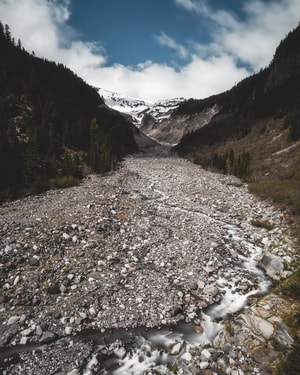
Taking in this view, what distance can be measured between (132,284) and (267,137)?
46.9 m

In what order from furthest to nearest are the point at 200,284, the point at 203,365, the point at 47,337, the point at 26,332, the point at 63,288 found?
the point at 200,284 < the point at 63,288 < the point at 26,332 < the point at 47,337 < the point at 203,365

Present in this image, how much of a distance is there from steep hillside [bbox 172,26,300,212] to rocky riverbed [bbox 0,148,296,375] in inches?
338

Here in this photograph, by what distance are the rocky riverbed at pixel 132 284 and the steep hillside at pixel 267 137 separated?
8.57 meters

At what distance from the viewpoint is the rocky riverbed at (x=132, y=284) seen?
23.2 feet

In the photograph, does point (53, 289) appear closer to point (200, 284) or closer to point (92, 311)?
point (92, 311)

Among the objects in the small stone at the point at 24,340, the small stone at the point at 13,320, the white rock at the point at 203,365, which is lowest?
the small stone at the point at 24,340

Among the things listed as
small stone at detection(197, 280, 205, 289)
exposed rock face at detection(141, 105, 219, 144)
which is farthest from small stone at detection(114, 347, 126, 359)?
exposed rock face at detection(141, 105, 219, 144)

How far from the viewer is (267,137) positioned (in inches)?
1850

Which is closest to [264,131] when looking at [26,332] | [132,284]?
[132,284]

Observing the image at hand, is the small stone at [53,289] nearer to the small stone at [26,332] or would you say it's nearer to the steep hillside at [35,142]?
the small stone at [26,332]

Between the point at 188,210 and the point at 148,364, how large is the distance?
14.5m

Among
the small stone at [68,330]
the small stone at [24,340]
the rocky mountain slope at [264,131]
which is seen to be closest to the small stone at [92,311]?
the small stone at [68,330]

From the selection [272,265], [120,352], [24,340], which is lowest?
[24,340]

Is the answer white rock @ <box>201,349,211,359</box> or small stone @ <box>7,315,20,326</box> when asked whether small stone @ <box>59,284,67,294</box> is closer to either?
small stone @ <box>7,315,20,326</box>
